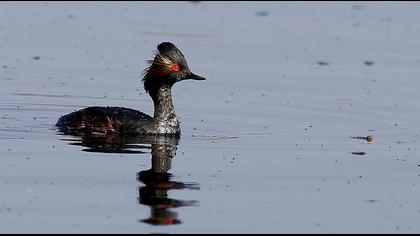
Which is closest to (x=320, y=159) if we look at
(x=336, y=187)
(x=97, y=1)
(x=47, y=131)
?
(x=336, y=187)

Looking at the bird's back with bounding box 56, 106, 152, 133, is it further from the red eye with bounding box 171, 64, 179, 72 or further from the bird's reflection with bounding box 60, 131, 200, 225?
the red eye with bounding box 171, 64, 179, 72

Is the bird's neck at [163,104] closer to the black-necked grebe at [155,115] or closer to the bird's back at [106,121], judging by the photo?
the black-necked grebe at [155,115]

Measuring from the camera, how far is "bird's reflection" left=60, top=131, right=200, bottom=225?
1256 centimetres

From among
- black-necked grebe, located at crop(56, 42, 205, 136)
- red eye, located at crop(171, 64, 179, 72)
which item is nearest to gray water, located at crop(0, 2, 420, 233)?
black-necked grebe, located at crop(56, 42, 205, 136)

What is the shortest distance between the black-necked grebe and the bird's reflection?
0.64 ft

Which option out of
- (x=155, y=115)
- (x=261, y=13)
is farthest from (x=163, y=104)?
(x=261, y=13)

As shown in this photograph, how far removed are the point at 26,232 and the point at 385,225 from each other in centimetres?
345

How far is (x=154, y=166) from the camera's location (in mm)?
14820

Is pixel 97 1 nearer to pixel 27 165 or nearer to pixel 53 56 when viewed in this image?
pixel 53 56

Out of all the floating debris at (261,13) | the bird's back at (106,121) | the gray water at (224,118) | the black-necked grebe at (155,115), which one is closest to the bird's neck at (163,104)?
the black-necked grebe at (155,115)

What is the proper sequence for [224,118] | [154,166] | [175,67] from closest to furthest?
1. [154,166]
2. [175,67]
3. [224,118]

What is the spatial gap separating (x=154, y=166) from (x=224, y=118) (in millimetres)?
4063

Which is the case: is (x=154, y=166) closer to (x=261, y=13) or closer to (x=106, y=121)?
(x=106, y=121)

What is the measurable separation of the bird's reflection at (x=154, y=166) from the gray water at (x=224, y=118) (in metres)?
0.03
